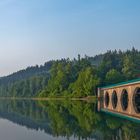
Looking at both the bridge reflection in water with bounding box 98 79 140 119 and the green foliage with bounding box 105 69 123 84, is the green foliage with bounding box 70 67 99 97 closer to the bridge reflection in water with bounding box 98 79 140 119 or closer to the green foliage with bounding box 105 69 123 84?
the green foliage with bounding box 105 69 123 84

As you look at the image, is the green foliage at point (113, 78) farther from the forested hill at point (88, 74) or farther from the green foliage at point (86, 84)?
the green foliage at point (86, 84)

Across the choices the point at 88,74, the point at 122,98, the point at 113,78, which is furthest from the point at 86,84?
the point at 122,98

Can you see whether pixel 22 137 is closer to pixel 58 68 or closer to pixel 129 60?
pixel 129 60

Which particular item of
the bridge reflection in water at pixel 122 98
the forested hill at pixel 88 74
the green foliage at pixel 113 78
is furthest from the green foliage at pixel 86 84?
the bridge reflection in water at pixel 122 98

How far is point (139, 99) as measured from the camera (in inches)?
3374

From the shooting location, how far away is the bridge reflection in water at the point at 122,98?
62812mm

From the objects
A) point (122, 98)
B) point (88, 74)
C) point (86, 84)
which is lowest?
point (122, 98)

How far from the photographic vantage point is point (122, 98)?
259ft

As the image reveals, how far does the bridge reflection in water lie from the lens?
206ft

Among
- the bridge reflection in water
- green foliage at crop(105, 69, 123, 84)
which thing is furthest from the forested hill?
the bridge reflection in water

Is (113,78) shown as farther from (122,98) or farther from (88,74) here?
(122,98)

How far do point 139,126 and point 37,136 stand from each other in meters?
10.5

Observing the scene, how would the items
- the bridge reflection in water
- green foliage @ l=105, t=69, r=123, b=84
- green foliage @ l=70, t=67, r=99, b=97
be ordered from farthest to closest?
green foliage @ l=105, t=69, r=123, b=84 → green foliage @ l=70, t=67, r=99, b=97 → the bridge reflection in water

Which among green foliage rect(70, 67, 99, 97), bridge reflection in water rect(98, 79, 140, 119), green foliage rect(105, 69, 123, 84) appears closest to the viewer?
bridge reflection in water rect(98, 79, 140, 119)
